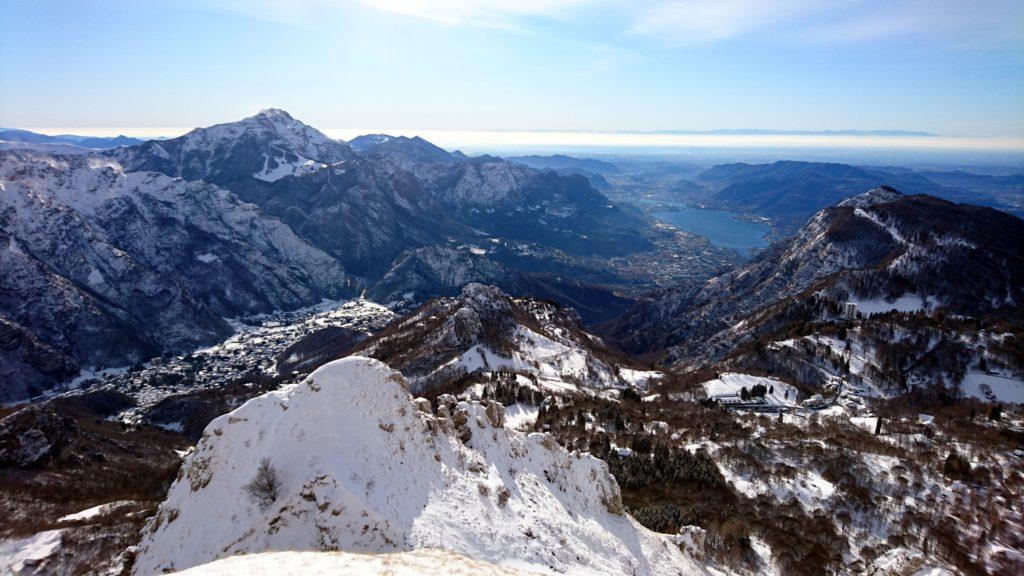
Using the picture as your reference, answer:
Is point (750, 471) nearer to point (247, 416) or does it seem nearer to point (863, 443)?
point (863, 443)

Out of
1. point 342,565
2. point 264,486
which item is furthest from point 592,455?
point 342,565

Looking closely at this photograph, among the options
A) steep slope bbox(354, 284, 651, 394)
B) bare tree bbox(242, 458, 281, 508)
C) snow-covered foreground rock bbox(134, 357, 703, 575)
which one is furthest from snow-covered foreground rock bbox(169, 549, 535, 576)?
steep slope bbox(354, 284, 651, 394)

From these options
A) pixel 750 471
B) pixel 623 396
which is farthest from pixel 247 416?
pixel 623 396

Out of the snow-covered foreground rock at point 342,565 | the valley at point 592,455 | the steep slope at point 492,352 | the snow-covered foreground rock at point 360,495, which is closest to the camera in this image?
the snow-covered foreground rock at point 342,565

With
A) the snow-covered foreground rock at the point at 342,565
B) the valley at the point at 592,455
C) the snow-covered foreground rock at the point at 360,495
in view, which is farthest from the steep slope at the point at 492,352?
the snow-covered foreground rock at the point at 342,565

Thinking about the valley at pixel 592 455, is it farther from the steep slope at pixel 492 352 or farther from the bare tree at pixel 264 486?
the steep slope at pixel 492 352

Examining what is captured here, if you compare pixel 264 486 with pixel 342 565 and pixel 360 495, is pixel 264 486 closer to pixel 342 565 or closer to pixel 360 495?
pixel 360 495
